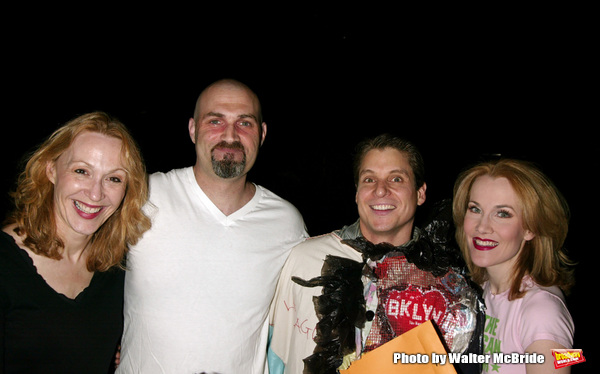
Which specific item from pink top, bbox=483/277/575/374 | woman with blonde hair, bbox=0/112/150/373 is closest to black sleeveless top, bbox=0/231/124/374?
woman with blonde hair, bbox=0/112/150/373

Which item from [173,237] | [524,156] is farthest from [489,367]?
[524,156]

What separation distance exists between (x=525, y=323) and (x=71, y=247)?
2.01 m

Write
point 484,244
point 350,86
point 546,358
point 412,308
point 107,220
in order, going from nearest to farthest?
1. point 546,358
2. point 412,308
3. point 484,244
4. point 107,220
5. point 350,86

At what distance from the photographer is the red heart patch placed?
1.67 m

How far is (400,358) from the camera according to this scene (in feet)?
4.64

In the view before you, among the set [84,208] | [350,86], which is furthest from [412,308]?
[350,86]

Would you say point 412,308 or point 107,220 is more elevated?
point 107,220

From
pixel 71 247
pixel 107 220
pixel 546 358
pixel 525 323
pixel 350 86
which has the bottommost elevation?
pixel 546 358

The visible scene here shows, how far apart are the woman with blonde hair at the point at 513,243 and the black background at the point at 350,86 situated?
11.4 ft

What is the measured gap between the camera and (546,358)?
142cm

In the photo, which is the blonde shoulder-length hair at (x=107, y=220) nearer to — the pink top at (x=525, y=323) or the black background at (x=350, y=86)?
the pink top at (x=525, y=323)

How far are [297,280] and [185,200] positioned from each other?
0.72 meters

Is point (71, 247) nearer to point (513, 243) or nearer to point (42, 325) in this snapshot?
point (42, 325)

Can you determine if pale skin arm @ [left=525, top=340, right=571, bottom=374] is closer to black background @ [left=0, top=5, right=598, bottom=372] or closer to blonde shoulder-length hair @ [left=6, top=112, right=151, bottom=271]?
blonde shoulder-length hair @ [left=6, top=112, right=151, bottom=271]
